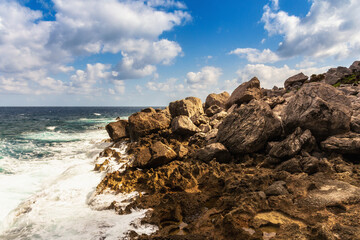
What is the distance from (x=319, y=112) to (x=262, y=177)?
14.5 feet

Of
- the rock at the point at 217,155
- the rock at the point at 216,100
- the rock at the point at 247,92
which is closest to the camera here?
the rock at the point at 217,155

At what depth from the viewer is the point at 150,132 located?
48.9 ft

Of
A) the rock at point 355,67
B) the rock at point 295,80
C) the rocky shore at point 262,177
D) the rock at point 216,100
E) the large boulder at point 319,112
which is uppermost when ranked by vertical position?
the rock at point 355,67

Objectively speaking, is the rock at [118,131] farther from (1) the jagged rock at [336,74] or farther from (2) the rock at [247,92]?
(1) the jagged rock at [336,74]

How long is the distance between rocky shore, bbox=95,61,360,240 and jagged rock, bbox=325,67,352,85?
12.8m

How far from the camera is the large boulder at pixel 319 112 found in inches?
337

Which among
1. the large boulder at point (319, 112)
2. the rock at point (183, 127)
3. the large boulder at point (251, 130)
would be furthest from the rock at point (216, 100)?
the large boulder at point (319, 112)

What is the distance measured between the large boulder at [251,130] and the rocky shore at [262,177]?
0.05 m

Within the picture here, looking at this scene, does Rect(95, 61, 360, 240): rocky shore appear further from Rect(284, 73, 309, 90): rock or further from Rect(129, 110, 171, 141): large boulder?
Rect(284, 73, 309, 90): rock

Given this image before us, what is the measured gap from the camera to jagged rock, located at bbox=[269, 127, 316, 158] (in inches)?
325

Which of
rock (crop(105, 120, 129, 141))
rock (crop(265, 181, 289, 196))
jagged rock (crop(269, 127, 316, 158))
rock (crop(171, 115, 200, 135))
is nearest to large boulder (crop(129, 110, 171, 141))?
rock (crop(171, 115, 200, 135))

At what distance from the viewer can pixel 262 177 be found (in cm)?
696

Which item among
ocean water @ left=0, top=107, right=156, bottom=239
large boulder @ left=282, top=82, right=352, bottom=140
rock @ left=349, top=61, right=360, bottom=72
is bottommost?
ocean water @ left=0, top=107, right=156, bottom=239

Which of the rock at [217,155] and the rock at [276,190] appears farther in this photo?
the rock at [217,155]
